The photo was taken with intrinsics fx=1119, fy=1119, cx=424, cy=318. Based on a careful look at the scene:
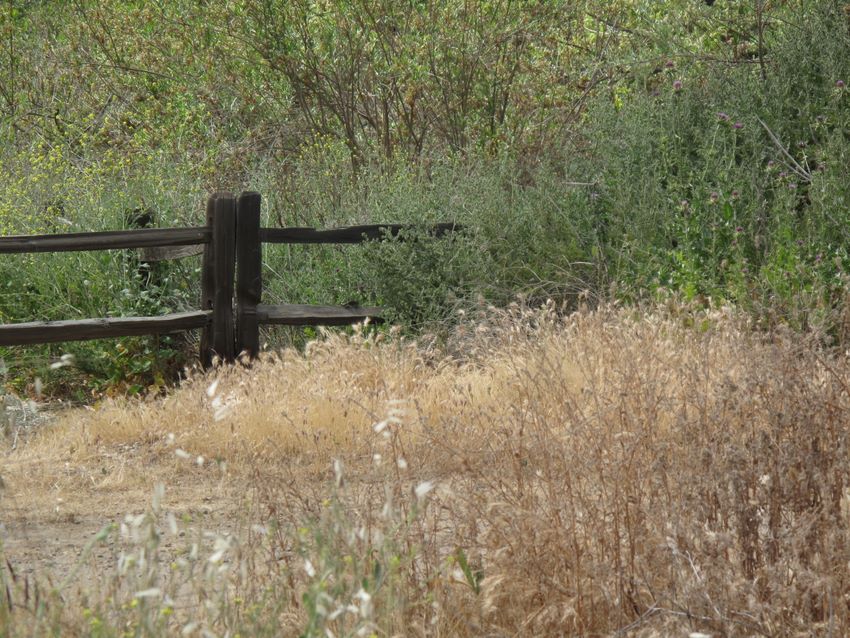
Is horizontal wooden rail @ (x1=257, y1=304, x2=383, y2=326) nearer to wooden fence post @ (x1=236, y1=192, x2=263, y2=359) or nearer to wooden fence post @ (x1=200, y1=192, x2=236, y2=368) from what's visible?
wooden fence post @ (x1=236, y1=192, x2=263, y2=359)

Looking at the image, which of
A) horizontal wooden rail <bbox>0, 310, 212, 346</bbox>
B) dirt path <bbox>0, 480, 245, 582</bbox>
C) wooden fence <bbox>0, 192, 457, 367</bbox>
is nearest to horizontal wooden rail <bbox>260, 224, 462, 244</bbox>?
wooden fence <bbox>0, 192, 457, 367</bbox>

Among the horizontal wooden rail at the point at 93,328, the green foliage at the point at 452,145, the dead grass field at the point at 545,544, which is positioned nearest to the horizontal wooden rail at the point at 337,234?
the green foliage at the point at 452,145

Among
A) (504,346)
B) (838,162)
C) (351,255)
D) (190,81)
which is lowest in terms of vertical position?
(504,346)

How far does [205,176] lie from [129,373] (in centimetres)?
445

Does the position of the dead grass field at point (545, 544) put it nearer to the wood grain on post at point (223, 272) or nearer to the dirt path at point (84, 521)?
the dirt path at point (84, 521)

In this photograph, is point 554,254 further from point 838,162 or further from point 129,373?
point 129,373

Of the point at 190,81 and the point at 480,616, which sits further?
the point at 190,81

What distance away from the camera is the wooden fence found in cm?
754

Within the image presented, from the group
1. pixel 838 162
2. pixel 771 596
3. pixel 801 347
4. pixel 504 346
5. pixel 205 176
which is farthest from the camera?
pixel 205 176

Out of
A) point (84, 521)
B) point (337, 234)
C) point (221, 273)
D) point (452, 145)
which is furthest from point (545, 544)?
point (452, 145)

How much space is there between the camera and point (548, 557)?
11.1 ft

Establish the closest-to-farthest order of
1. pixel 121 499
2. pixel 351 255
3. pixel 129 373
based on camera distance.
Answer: pixel 121 499 < pixel 129 373 < pixel 351 255

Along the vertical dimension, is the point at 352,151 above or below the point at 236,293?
above

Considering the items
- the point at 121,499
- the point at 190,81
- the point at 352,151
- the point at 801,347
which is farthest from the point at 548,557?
the point at 190,81
